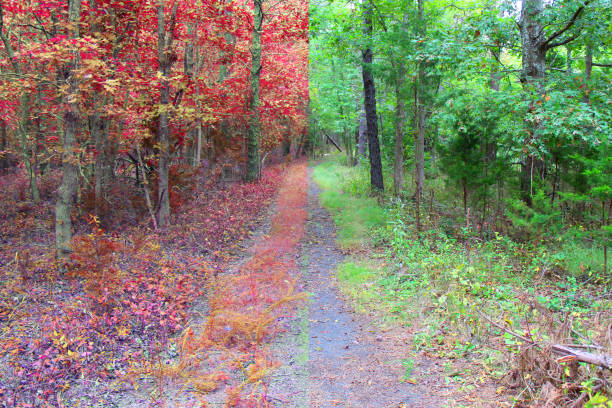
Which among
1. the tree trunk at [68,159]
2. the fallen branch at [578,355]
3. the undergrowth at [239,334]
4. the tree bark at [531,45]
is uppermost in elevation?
the tree bark at [531,45]

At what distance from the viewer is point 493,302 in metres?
6.36

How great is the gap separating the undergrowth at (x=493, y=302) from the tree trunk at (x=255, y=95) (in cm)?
881

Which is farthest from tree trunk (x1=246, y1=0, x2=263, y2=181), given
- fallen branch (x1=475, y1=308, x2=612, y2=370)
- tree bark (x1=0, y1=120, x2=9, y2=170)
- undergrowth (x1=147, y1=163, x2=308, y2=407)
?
fallen branch (x1=475, y1=308, x2=612, y2=370)

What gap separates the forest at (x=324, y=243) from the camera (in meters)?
4.87

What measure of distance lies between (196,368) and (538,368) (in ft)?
12.6

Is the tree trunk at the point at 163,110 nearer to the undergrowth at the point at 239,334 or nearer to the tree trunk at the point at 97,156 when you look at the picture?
the tree trunk at the point at 97,156

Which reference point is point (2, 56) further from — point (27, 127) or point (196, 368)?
point (196, 368)

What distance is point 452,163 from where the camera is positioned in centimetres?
1055

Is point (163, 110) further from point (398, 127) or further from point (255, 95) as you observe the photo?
point (255, 95)

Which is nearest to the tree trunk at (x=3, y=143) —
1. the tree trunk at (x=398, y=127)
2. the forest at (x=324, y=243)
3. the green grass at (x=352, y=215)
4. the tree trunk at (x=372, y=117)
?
the forest at (x=324, y=243)

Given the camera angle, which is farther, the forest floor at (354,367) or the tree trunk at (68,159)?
the tree trunk at (68,159)

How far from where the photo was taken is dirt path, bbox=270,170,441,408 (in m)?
4.62

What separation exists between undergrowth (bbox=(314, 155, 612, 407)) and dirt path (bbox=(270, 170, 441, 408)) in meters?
0.41

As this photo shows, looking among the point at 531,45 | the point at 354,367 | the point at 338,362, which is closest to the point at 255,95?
the point at 531,45
